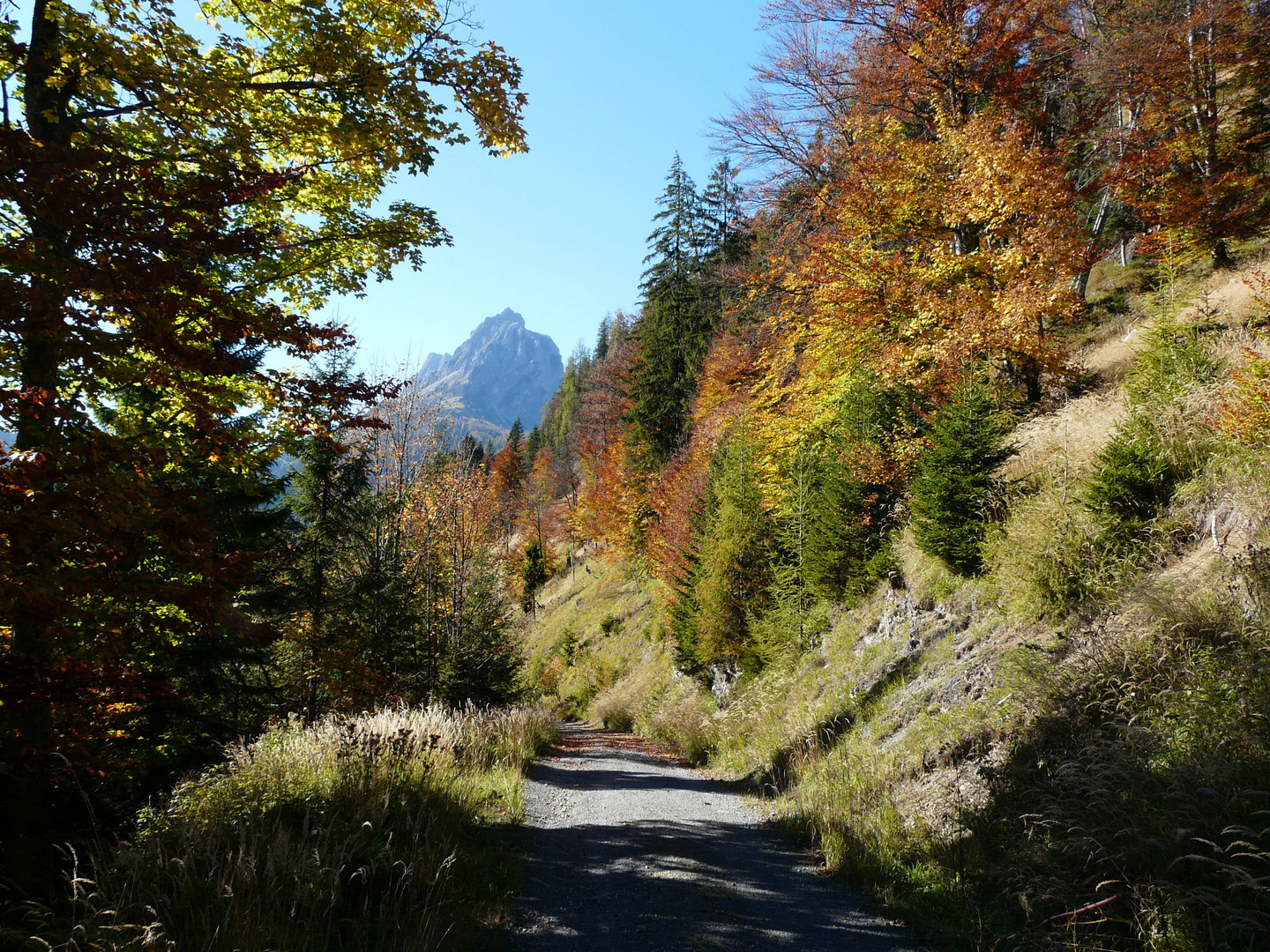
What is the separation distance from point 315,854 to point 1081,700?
6.33m

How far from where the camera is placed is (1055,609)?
6828 mm

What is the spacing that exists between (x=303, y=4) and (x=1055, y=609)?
406 inches

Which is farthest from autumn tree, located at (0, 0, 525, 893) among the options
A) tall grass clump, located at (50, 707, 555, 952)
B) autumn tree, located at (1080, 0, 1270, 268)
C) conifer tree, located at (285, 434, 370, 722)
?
autumn tree, located at (1080, 0, 1270, 268)

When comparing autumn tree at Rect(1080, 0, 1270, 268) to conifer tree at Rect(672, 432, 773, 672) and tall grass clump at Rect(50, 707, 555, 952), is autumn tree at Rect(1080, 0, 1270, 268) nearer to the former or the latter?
conifer tree at Rect(672, 432, 773, 672)

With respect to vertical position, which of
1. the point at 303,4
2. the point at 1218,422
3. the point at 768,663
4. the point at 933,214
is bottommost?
the point at 768,663

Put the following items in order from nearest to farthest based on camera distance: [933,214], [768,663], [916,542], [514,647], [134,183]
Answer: [134,183]
[916,542]
[933,214]
[768,663]
[514,647]

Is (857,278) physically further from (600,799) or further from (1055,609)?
(600,799)

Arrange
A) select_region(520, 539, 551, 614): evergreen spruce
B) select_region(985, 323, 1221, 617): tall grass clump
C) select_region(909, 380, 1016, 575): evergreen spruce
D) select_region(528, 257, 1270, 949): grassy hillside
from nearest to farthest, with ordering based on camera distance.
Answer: select_region(528, 257, 1270, 949): grassy hillside → select_region(985, 323, 1221, 617): tall grass clump → select_region(909, 380, 1016, 575): evergreen spruce → select_region(520, 539, 551, 614): evergreen spruce

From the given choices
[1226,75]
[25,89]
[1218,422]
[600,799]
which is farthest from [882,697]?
[1226,75]

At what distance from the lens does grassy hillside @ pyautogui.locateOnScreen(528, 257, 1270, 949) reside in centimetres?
377

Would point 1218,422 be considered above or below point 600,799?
above

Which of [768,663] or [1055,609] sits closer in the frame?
[1055,609]

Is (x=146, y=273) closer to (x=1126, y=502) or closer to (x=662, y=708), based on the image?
(x=1126, y=502)

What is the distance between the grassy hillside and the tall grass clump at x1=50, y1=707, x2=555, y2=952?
3.84 meters
